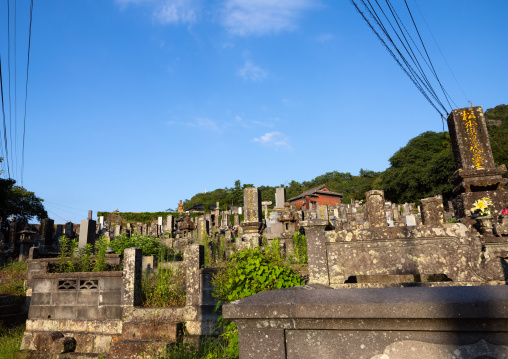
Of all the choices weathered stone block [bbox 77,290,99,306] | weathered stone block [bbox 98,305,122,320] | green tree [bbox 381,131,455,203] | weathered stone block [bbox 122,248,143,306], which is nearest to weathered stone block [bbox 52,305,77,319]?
weathered stone block [bbox 77,290,99,306]

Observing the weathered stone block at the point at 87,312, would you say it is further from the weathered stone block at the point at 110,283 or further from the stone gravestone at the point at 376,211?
the stone gravestone at the point at 376,211

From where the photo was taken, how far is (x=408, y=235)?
4762mm

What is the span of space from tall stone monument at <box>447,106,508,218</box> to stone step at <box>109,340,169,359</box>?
654 centimetres

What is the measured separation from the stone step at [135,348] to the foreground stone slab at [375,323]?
4.51 metres

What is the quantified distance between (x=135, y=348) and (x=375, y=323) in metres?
5.58

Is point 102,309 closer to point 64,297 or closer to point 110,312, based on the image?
point 110,312

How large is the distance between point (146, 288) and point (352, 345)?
654 centimetres

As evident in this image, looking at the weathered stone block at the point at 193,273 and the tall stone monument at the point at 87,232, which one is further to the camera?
the tall stone monument at the point at 87,232

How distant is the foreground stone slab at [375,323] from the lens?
1.74 metres

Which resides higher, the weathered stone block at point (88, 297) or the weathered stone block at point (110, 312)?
the weathered stone block at point (88, 297)

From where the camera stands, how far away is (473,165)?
21.8ft

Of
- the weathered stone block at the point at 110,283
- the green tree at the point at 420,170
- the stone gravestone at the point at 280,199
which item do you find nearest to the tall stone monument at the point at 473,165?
the weathered stone block at the point at 110,283

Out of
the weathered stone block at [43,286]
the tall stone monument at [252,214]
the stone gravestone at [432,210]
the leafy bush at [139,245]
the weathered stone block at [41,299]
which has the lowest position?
the weathered stone block at [41,299]

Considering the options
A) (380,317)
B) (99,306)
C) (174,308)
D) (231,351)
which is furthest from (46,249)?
(380,317)
